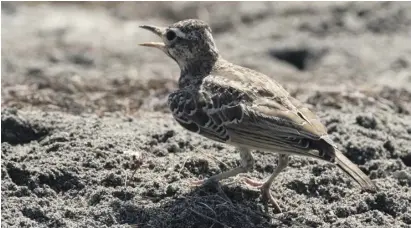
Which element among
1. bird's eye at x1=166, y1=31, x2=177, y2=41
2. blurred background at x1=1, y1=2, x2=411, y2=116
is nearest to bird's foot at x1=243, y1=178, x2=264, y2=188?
bird's eye at x1=166, y1=31, x2=177, y2=41

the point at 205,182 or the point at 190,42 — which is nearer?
the point at 205,182

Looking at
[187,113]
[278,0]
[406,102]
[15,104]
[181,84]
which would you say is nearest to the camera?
[187,113]

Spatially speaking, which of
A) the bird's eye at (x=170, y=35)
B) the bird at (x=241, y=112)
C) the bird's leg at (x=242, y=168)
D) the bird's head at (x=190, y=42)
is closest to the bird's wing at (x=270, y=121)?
the bird at (x=241, y=112)

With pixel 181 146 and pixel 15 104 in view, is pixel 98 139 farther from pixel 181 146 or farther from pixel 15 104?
pixel 15 104

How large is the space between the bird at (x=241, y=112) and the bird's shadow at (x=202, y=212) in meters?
0.15

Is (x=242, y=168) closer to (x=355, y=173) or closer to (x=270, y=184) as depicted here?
(x=270, y=184)

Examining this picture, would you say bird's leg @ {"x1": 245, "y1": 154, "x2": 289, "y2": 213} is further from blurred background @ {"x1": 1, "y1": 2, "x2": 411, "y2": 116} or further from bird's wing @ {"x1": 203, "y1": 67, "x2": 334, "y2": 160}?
blurred background @ {"x1": 1, "y1": 2, "x2": 411, "y2": 116}

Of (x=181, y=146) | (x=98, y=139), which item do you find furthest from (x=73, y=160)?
(x=181, y=146)

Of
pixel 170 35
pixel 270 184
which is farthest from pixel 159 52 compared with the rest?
pixel 270 184

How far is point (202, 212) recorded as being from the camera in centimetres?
647

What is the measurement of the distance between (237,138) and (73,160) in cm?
134

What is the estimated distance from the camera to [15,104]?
357 inches

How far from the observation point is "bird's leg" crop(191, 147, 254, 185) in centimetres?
686

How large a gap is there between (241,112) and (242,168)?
432mm
